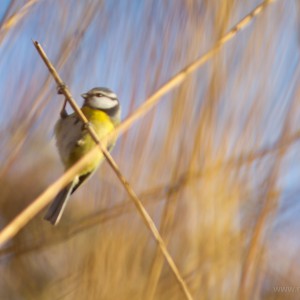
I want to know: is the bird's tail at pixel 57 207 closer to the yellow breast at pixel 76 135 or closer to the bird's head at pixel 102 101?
the yellow breast at pixel 76 135

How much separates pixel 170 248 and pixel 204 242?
12 cm

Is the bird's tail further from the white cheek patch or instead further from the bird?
the white cheek patch

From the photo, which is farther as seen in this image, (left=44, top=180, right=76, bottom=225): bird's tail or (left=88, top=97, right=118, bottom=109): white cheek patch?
(left=88, top=97, right=118, bottom=109): white cheek patch

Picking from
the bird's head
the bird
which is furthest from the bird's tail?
the bird's head

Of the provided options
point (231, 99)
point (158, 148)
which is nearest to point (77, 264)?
point (158, 148)

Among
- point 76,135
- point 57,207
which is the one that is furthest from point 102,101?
point 57,207

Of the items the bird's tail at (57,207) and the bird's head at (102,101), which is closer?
the bird's tail at (57,207)

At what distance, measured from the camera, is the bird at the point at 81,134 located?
0.81 metres

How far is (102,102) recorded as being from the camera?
972mm

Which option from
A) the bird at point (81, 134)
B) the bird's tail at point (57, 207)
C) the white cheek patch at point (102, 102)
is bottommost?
the bird's tail at point (57, 207)

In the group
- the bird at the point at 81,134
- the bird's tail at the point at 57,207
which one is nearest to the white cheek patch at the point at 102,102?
the bird at the point at 81,134

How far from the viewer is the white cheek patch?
3.13 feet

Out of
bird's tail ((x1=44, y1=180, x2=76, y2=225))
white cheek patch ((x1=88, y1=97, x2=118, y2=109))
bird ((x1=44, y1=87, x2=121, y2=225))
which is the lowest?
bird's tail ((x1=44, y1=180, x2=76, y2=225))

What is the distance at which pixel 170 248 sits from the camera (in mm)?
819
